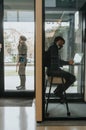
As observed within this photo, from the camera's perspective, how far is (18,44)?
7383 millimetres

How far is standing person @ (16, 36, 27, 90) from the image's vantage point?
734 centimetres

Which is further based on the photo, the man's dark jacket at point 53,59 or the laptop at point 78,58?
the laptop at point 78,58

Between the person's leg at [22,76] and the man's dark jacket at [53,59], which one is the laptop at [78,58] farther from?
the person's leg at [22,76]

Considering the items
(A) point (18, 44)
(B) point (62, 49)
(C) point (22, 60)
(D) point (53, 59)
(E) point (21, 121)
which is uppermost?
(A) point (18, 44)

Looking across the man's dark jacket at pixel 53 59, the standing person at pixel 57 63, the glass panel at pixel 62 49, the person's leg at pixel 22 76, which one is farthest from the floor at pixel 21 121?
the person's leg at pixel 22 76

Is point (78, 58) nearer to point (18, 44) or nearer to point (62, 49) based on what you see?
point (62, 49)

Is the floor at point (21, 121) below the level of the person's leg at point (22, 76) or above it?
below

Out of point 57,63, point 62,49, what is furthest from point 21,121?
point 62,49

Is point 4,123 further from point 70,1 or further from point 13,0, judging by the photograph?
point 13,0

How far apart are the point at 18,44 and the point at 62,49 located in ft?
8.26

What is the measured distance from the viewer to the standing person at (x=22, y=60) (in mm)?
7340

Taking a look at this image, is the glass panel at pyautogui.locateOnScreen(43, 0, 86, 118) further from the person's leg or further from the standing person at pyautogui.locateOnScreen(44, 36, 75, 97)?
the person's leg

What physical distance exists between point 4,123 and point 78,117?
1.34 m

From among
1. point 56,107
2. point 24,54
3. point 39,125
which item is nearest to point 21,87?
point 24,54
